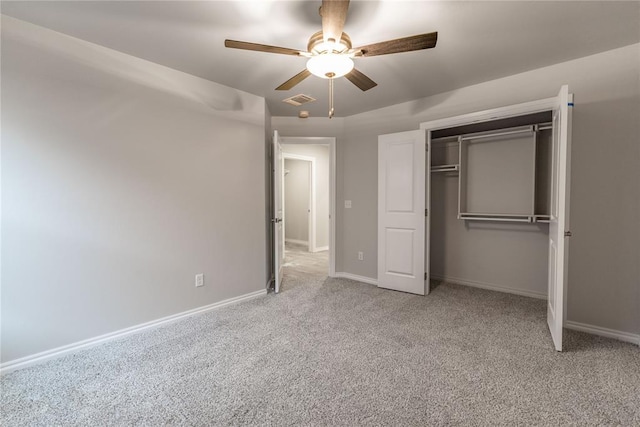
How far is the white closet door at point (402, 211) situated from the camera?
3.50 m

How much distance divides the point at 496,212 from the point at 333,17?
3.15m

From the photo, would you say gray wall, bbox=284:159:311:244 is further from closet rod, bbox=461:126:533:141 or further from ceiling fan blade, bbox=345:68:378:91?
ceiling fan blade, bbox=345:68:378:91

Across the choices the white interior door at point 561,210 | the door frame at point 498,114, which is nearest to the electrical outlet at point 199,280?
the door frame at point 498,114

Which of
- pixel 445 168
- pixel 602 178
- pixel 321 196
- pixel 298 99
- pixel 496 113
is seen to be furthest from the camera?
pixel 321 196

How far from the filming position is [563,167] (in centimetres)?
211

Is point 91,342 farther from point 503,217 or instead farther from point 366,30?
point 503,217

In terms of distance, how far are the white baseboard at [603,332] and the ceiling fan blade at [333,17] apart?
10.4 ft

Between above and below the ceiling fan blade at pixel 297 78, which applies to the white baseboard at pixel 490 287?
below

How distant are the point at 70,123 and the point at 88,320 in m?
1.56

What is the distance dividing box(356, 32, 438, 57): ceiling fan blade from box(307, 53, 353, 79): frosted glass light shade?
3.7 inches

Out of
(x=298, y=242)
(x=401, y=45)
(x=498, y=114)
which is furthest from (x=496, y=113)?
(x=298, y=242)

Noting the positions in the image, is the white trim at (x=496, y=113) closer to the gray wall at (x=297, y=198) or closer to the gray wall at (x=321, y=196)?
the gray wall at (x=321, y=196)

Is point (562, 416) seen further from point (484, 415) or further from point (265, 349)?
point (265, 349)

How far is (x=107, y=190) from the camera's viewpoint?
239 cm
